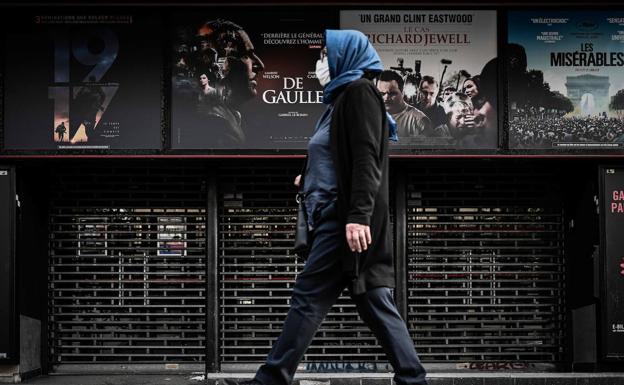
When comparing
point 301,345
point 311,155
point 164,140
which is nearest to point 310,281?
point 301,345

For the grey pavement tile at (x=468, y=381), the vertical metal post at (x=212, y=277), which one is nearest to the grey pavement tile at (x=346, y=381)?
the grey pavement tile at (x=468, y=381)

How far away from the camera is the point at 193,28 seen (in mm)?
7898

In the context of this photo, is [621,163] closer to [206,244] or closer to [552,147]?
[552,147]

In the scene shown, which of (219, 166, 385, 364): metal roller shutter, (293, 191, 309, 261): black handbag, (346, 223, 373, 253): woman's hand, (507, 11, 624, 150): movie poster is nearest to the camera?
(346, 223, 373, 253): woman's hand

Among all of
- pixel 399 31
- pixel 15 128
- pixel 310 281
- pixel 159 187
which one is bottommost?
pixel 310 281

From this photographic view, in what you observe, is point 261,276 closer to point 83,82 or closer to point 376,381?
point 376,381

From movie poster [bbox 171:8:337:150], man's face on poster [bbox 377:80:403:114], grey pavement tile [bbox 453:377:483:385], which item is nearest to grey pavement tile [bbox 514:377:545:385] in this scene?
grey pavement tile [bbox 453:377:483:385]

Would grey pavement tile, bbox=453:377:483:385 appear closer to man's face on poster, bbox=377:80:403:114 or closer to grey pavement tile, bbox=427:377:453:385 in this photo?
grey pavement tile, bbox=427:377:453:385

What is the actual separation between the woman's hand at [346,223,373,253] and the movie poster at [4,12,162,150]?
3.84m

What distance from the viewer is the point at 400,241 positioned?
26.8ft

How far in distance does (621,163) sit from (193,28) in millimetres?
4033

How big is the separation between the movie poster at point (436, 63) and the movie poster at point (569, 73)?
0.24 m

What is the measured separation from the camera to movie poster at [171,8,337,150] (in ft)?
25.8

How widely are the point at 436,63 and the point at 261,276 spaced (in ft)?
8.37
